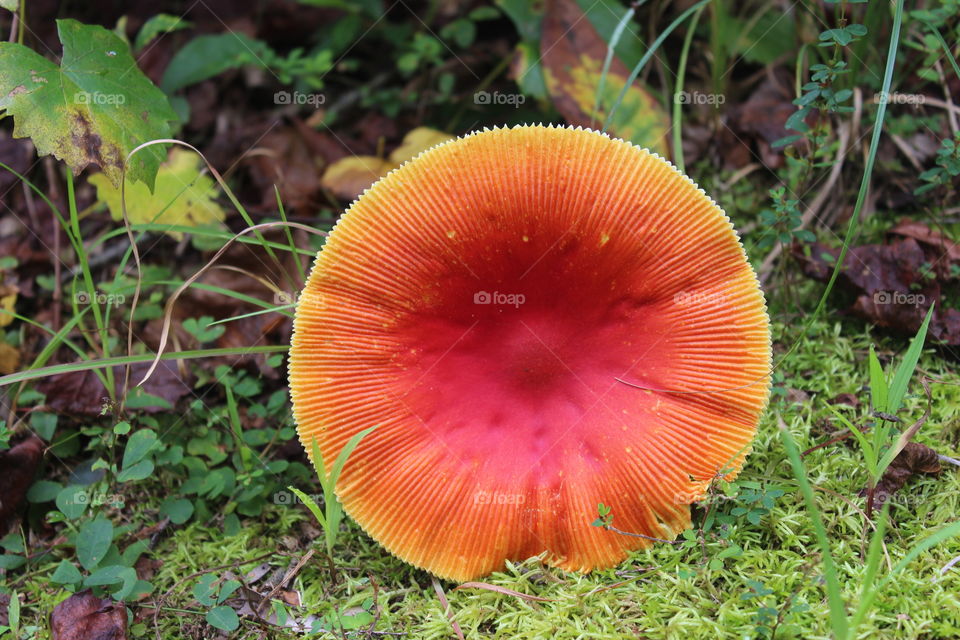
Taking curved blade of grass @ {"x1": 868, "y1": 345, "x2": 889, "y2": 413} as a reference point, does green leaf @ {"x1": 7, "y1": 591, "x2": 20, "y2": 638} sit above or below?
below

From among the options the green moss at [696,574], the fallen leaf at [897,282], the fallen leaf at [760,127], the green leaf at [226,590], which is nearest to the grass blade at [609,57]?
the fallen leaf at [760,127]

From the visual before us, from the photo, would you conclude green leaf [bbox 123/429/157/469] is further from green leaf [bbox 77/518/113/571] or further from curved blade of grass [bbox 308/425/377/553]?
curved blade of grass [bbox 308/425/377/553]

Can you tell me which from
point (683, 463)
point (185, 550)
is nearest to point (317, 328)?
point (185, 550)

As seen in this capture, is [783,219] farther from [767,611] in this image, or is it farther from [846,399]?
[767,611]

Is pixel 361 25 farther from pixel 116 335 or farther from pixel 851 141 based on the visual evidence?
pixel 851 141

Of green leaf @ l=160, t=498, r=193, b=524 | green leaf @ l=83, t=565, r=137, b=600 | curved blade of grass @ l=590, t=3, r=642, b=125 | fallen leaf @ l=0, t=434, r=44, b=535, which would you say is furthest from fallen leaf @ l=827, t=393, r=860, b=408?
fallen leaf @ l=0, t=434, r=44, b=535

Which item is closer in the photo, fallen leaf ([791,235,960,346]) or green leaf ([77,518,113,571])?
green leaf ([77,518,113,571])

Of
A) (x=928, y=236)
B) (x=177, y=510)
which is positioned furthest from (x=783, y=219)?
(x=177, y=510)
